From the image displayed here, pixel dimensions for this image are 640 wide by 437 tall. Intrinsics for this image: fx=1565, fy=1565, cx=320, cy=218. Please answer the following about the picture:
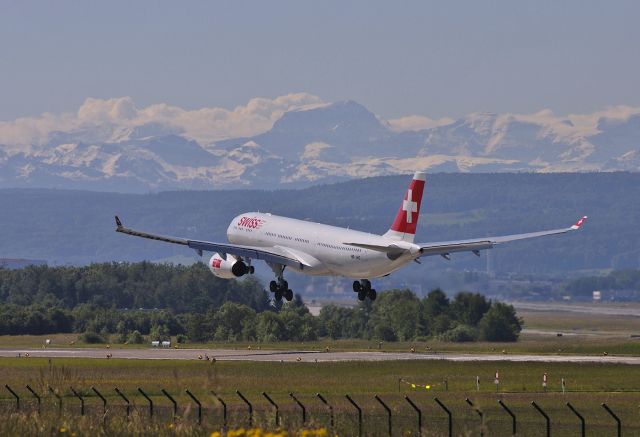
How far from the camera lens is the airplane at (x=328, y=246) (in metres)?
111

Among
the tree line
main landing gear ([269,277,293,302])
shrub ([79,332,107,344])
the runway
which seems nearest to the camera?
the runway

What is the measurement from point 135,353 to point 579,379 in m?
46.8

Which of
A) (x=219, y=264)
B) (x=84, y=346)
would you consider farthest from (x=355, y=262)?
(x=84, y=346)

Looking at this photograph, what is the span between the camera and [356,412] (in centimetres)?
7856

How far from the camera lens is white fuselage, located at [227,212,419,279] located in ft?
368

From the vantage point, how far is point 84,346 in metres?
152

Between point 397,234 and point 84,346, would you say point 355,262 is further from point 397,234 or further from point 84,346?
point 84,346

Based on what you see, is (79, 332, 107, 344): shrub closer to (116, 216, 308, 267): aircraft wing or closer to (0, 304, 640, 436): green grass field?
(0, 304, 640, 436): green grass field

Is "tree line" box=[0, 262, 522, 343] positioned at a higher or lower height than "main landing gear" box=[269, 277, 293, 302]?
lower

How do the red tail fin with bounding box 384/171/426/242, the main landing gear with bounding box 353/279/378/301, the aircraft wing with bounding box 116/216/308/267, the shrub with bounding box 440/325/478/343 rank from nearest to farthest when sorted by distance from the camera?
the red tail fin with bounding box 384/171/426/242 → the main landing gear with bounding box 353/279/378/301 → the aircraft wing with bounding box 116/216/308/267 → the shrub with bounding box 440/325/478/343

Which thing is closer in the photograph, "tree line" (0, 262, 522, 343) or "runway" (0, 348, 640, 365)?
"runway" (0, 348, 640, 365)

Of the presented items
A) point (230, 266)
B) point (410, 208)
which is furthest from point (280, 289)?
point (410, 208)

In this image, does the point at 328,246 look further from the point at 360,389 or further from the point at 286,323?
the point at 286,323

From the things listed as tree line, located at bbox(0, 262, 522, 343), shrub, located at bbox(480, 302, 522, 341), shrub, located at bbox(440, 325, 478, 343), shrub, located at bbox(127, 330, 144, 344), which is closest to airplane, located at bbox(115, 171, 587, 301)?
tree line, located at bbox(0, 262, 522, 343)
